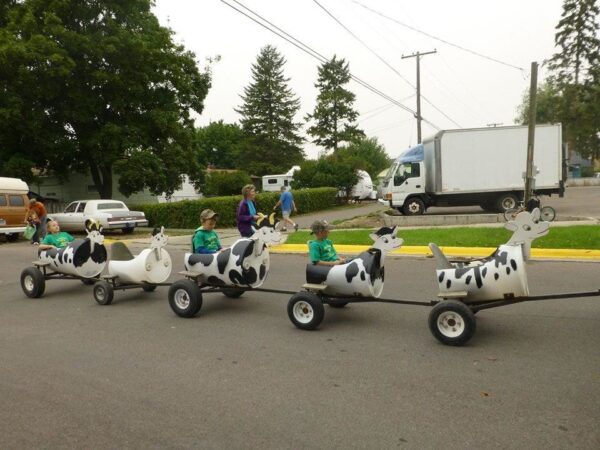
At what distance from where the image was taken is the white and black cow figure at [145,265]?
7.44 meters

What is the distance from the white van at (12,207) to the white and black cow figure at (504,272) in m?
19.0

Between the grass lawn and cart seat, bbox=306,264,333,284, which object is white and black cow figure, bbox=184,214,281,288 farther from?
the grass lawn

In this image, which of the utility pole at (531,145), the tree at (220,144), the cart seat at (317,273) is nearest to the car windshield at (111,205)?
the utility pole at (531,145)

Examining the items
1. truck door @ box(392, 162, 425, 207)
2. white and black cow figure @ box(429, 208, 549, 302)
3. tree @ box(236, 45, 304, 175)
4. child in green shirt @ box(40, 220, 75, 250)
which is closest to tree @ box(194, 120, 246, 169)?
tree @ box(236, 45, 304, 175)

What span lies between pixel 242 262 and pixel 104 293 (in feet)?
8.22

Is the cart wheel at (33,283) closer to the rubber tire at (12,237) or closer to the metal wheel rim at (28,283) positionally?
the metal wheel rim at (28,283)

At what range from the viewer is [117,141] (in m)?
24.5

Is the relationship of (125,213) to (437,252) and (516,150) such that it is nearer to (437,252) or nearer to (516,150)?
(516,150)

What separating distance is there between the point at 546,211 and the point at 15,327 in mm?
15225

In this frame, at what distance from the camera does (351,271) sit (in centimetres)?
568

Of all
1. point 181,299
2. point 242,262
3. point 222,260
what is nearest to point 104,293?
point 181,299

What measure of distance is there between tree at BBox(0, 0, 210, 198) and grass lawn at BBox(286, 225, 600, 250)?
14208mm

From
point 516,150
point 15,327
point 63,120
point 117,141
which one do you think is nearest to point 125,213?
point 117,141

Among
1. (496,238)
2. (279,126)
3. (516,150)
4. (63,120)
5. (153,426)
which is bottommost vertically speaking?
(153,426)
